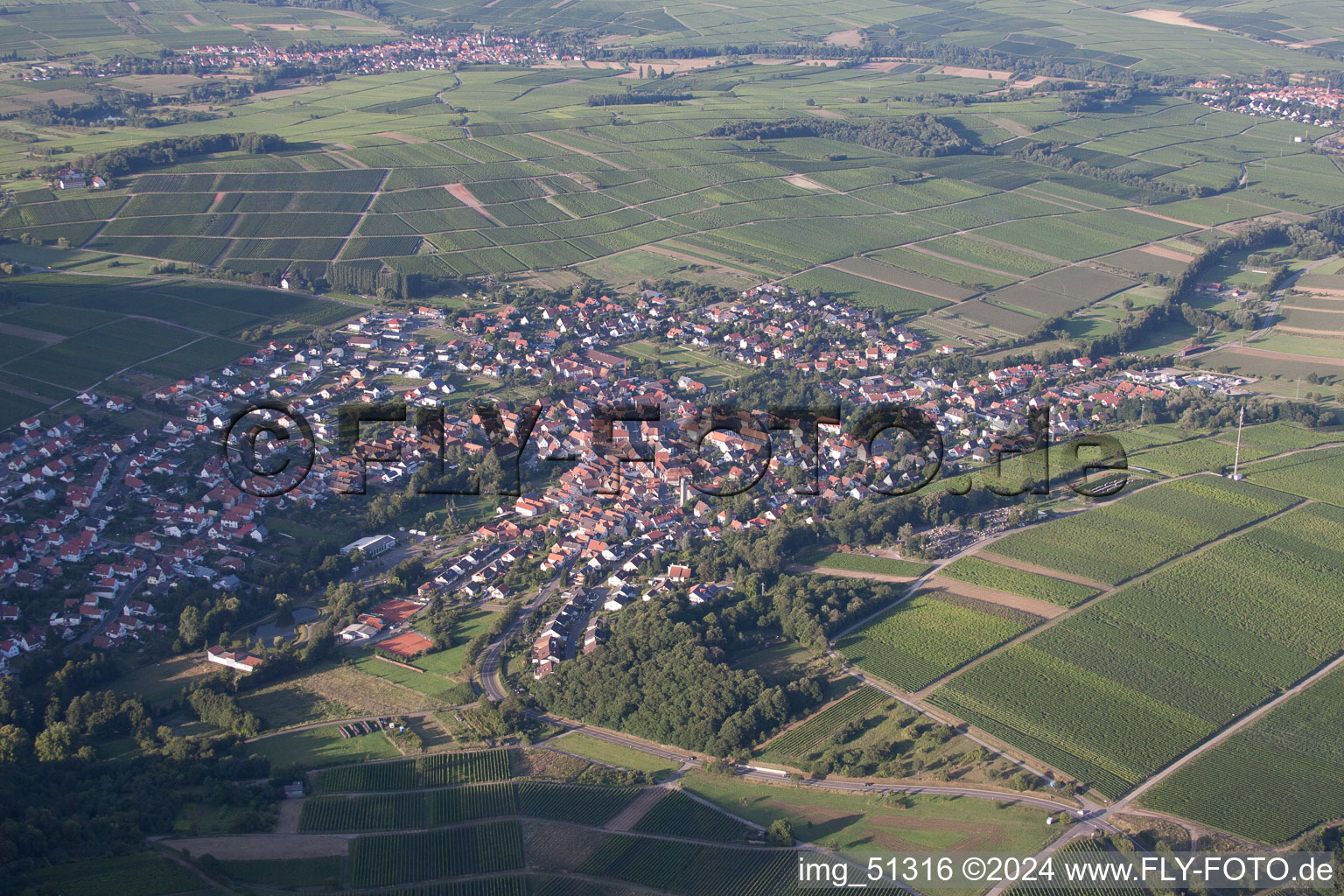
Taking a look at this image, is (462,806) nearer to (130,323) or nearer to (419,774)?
(419,774)

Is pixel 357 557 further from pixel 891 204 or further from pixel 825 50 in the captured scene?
pixel 825 50

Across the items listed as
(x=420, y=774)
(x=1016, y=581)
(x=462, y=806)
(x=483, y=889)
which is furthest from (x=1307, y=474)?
(x=483, y=889)

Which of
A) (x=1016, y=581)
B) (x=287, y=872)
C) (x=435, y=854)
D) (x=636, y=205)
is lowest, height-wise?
(x=435, y=854)

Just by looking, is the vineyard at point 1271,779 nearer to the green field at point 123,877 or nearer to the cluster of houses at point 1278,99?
the green field at point 123,877

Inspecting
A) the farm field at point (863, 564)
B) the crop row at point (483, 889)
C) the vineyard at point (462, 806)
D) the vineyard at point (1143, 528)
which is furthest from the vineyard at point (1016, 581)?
the crop row at point (483, 889)

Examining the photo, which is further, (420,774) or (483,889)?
(420,774)

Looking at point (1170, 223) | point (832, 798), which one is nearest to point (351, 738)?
point (832, 798)
